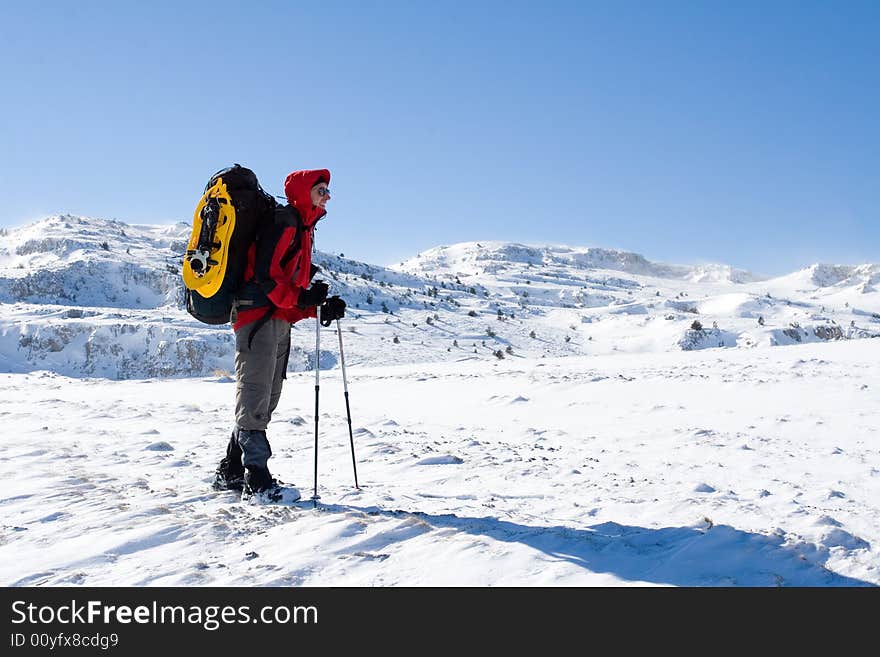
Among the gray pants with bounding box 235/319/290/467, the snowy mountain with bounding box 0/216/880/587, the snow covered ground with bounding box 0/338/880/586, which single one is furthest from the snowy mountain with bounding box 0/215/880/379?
the gray pants with bounding box 235/319/290/467

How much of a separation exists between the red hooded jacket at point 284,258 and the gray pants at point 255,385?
0.11 meters

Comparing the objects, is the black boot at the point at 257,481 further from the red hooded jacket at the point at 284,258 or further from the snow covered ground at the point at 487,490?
the red hooded jacket at the point at 284,258

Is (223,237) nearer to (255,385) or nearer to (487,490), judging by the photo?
(255,385)

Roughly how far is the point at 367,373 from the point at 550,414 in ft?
20.5

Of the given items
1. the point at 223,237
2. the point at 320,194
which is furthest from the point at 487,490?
the point at 223,237

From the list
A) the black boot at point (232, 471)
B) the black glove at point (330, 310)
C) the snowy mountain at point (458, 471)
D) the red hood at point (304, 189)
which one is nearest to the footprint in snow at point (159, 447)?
the snowy mountain at point (458, 471)

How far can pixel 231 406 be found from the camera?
30.9ft

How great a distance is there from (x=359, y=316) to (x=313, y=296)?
21.4 meters

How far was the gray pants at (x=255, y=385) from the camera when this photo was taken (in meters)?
4.16

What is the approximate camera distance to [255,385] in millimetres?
4168

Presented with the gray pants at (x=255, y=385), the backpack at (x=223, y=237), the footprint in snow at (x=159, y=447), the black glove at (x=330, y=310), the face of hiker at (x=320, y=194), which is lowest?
the footprint in snow at (x=159, y=447)
